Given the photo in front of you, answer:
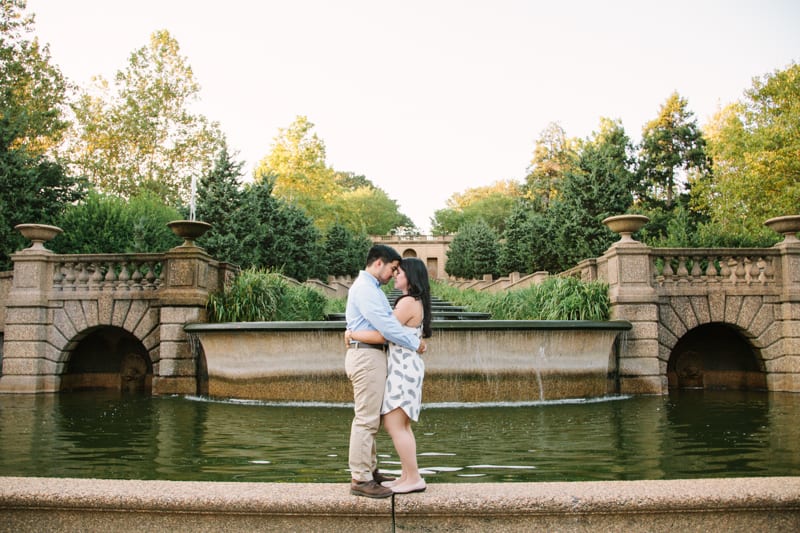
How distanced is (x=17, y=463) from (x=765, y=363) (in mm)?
12608

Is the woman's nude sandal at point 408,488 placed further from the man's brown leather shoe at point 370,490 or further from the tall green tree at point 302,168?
the tall green tree at point 302,168

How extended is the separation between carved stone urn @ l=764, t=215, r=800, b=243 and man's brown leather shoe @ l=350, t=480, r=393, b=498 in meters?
11.6

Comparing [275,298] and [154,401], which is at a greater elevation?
[275,298]

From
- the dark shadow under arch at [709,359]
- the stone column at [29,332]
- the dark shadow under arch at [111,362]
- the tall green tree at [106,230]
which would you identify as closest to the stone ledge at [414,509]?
the stone column at [29,332]

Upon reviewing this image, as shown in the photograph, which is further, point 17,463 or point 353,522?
point 17,463

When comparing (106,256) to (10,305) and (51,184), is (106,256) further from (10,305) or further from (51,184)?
(51,184)

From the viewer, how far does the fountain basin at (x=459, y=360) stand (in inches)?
385

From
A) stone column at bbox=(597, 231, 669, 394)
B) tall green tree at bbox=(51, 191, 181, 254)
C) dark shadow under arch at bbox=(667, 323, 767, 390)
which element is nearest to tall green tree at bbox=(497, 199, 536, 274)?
dark shadow under arch at bbox=(667, 323, 767, 390)

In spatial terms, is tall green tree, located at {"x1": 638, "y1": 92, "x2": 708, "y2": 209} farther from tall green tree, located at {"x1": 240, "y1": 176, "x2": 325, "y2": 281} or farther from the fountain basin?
the fountain basin

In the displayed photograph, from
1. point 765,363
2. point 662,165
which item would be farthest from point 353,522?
point 662,165

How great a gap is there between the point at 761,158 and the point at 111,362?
27256mm

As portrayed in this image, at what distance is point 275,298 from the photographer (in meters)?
12.7

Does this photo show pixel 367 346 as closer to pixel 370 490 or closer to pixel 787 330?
pixel 370 490

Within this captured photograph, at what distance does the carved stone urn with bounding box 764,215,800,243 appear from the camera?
11.9 meters
